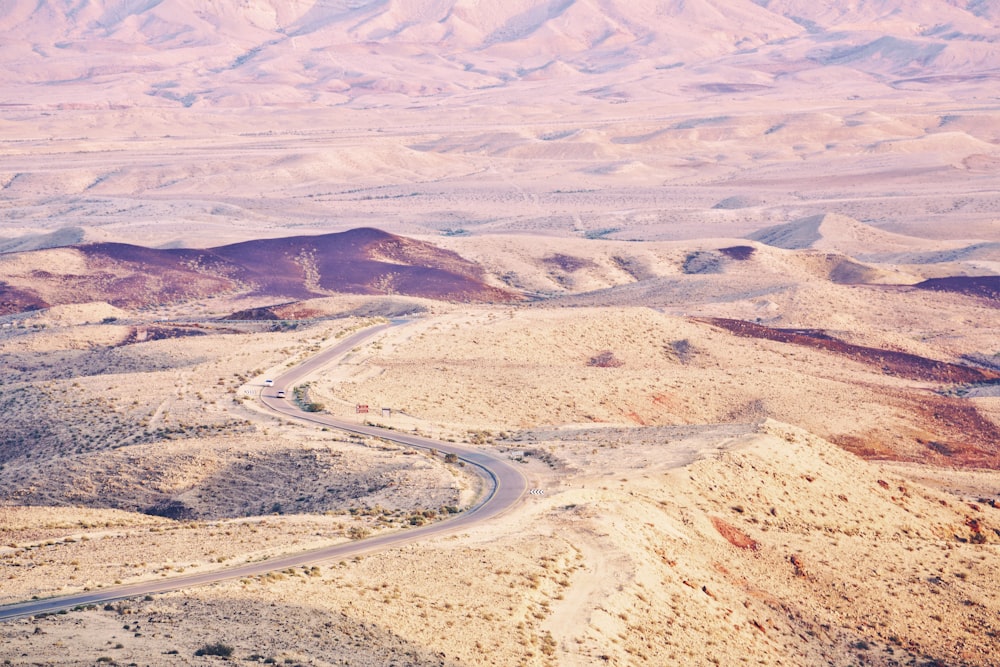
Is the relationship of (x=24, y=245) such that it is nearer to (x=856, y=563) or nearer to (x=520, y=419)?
(x=520, y=419)

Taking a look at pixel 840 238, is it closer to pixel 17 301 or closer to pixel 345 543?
pixel 17 301

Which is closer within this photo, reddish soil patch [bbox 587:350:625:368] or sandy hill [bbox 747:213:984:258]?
reddish soil patch [bbox 587:350:625:368]

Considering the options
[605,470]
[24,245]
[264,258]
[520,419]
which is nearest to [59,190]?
[24,245]

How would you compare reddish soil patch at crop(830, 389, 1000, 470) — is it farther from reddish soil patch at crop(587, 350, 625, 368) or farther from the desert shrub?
the desert shrub

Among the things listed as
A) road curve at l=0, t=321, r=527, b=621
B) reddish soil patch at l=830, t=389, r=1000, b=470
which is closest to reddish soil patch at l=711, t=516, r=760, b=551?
road curve at l=0, t=321, r=527, b=621

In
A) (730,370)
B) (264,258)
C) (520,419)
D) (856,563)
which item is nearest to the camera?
(856,563)

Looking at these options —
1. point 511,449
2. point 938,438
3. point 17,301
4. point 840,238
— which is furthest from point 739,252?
point 511,449

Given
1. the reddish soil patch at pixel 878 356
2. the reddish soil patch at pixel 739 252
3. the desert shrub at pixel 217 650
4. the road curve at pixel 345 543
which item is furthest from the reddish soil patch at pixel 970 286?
the desert shrub at pixel 217 650
